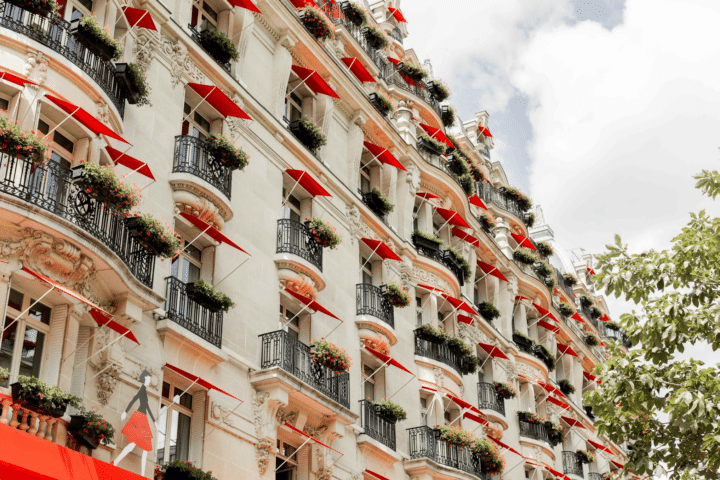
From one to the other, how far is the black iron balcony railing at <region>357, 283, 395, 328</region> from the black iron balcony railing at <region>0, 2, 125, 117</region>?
10.4m

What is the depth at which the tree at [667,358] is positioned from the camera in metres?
16.8

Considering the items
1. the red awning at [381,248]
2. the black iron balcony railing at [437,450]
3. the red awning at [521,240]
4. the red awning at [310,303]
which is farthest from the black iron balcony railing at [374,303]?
the red awning at [521,240]

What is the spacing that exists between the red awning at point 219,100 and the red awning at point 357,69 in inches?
358

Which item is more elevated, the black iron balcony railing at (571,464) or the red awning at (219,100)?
the red awning at (219,100)

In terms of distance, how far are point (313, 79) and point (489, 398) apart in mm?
14006

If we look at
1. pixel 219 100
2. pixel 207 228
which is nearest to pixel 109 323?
pixel 207 228

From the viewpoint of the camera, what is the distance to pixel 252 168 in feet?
77.4

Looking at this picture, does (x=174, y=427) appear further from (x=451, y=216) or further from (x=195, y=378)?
(x=451, y=216)

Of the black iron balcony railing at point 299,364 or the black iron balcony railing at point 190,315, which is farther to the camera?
the black iron balcony railing at point 299,364

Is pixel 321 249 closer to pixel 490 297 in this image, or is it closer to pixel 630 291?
pixel 630 291

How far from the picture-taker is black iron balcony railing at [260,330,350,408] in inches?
834

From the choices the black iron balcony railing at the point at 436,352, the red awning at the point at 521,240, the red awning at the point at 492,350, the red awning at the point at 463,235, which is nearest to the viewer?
the black iron balcony railing at the point at 436,352

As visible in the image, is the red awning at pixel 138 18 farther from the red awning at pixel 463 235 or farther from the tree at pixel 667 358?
the red awning at pixel 463 235

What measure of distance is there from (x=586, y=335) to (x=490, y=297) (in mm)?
14713
